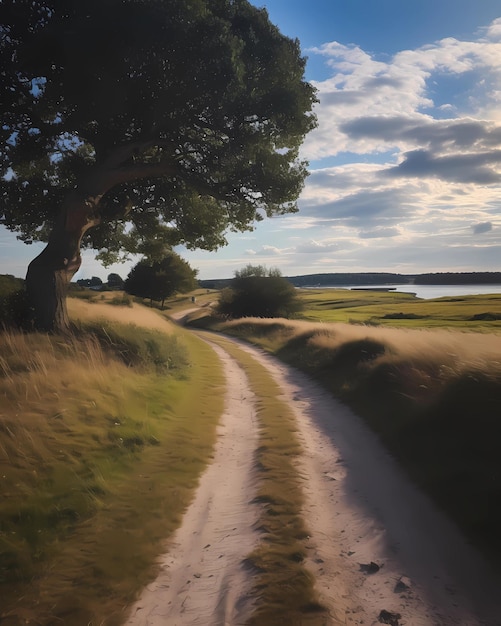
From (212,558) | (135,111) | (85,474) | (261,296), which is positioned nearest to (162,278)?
(261,296)

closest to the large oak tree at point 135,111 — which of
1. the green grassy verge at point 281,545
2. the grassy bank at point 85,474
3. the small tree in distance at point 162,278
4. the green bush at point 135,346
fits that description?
the green bush at point 135,346

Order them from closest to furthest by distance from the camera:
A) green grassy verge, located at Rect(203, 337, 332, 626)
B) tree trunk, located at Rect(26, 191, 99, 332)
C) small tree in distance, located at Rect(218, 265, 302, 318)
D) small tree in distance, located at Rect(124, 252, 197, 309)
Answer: green grassy verge, located at Rect(203, 337, 332, 626), tree trunk, located at Rect(26, 191, 99, 332), small tree in distance, located at Rect(218, 265, 302, 318), small tree in distance, located at Rect(124, 252, 197, 309)

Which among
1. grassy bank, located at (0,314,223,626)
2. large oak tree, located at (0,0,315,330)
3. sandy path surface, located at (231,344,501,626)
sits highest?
large oak tree, located at (0,0,315,330)

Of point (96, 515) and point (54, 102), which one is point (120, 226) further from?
point (96, 515)

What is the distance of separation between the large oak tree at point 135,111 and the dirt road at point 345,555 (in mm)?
10199

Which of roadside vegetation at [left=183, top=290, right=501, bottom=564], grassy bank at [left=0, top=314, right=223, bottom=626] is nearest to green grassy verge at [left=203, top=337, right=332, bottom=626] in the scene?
grassy bank at [left=0, top=314, right=223, bottom=626]

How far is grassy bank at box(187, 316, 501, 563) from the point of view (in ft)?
17.0

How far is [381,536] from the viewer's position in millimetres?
4816

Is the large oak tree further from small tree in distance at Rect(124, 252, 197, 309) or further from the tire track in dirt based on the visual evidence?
small tree in distance at Rect(124, 252, 197, 309)

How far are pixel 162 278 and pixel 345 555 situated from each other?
65997 mm

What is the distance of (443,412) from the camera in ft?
23.7

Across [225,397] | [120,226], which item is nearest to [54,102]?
[120,226]

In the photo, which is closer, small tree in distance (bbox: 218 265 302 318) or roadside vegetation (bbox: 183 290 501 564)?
roadside vegetation (bbox: 183 290 501 564)

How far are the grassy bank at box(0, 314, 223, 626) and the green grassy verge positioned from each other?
108cm
